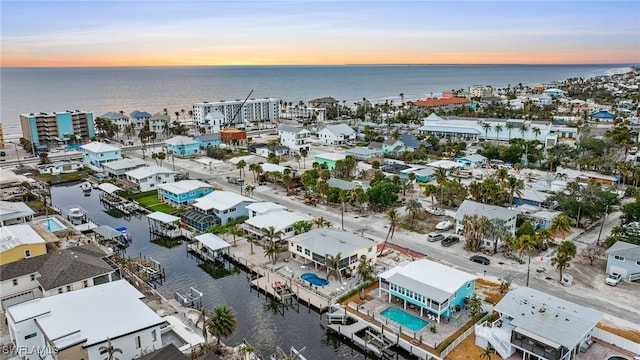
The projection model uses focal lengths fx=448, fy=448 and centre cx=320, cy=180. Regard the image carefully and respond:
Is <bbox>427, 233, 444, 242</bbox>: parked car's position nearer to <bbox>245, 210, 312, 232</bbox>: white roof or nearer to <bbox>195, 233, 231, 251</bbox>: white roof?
<bbox>245, 210, 312, 232</bbox>: white roof

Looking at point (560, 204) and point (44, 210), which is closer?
point (560, 204)

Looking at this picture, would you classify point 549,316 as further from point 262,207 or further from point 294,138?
point 294,138

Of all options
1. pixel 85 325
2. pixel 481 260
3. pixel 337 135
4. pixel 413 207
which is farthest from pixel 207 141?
pixel 85 325

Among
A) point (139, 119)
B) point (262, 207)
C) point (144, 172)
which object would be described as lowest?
point (262, 207)

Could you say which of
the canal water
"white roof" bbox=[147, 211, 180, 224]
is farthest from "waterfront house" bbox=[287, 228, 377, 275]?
"white roof" bbox=[147, 211, 180, 224]

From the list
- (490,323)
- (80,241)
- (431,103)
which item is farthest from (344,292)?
(431,103)

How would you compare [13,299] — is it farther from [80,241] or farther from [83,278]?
[80,241]

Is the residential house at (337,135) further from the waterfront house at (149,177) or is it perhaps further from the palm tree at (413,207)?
the palm tree at (413,207)
